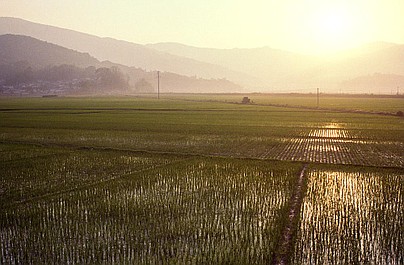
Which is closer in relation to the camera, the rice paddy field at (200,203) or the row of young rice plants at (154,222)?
the row of young rice plants at (154,222)

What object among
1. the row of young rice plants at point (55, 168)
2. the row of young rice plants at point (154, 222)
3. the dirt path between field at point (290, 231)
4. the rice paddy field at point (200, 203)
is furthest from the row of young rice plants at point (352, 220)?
the row of young rice plants at point (55, 168)

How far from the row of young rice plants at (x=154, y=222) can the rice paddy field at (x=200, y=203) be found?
3 centimetres

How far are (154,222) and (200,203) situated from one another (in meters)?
2.01

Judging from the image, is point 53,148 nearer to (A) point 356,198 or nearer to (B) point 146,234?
(B) point 146,234

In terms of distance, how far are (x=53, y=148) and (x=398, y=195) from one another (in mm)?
16575

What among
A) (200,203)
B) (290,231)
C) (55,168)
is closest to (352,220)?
(290,231)

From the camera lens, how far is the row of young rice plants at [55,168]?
13.2 metres

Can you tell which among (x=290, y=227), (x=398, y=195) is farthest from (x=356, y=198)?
(x=290, y=227)

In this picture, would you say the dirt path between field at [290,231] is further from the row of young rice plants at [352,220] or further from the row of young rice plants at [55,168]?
the row of young rice plants at [55,168]

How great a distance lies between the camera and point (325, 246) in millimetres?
8492

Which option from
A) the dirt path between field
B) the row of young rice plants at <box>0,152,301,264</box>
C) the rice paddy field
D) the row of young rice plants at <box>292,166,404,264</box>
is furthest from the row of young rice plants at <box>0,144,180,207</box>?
the row of young rice plants at <box>292,166,404,264</box>

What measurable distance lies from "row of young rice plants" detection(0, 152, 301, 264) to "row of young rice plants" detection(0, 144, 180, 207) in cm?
81

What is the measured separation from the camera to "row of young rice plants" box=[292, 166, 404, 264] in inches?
319

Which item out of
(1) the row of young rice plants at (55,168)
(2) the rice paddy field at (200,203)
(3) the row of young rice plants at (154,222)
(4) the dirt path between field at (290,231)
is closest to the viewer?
(4) the dirt path between field at (290,231)
